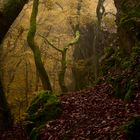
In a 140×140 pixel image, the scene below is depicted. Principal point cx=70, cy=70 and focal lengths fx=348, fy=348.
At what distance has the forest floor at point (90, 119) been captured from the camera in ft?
25.2

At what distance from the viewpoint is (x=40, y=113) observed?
1063cm

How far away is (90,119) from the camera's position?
8977 millimetres

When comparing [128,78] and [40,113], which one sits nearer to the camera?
[128,78]

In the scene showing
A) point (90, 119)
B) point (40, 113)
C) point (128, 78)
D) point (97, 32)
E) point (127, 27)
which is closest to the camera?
point (90, 119)

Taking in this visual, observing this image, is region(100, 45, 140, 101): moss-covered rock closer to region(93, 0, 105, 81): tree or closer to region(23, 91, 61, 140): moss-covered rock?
region(23, 91, 61, 140): moss-covered rock

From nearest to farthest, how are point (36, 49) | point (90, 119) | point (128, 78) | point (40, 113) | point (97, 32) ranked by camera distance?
point (90, 119) < point (128, 78) < point (40, 113) < point (36, 49) < point (97, 32)

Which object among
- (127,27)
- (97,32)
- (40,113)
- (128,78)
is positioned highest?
(97,32)

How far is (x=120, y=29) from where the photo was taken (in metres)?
12.4

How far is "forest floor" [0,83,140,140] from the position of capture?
7.69 meters

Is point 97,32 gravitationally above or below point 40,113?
above

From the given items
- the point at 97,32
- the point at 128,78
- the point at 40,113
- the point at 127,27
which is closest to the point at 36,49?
the point at 127,27

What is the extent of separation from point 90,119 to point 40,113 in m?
2.19

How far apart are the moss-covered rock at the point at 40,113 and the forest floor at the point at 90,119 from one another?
278mm

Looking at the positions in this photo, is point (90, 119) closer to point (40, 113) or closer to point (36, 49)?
point (40, 113)
